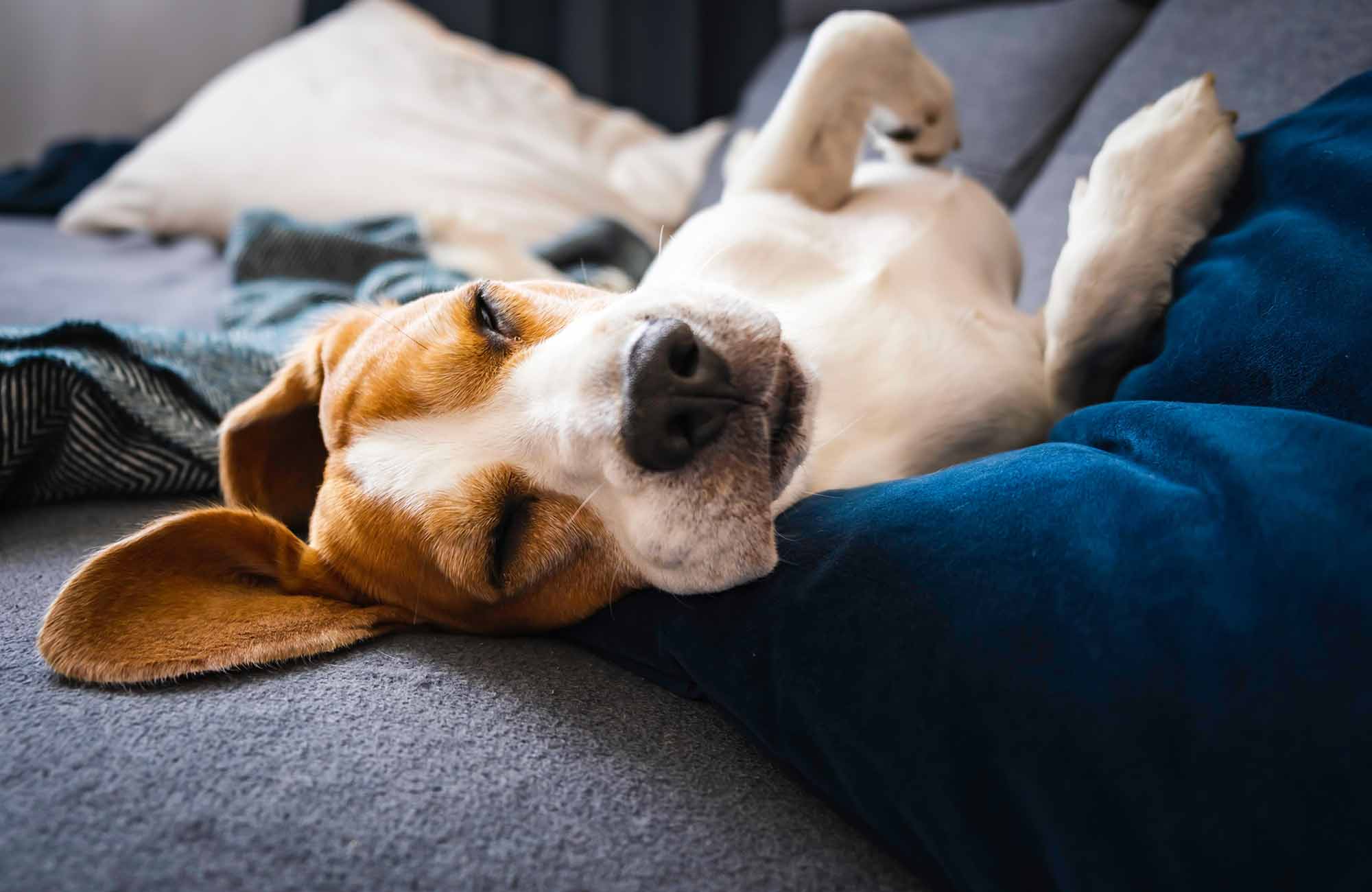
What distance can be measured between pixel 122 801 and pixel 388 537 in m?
0.48

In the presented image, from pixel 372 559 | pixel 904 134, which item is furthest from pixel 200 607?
pixel 904 134

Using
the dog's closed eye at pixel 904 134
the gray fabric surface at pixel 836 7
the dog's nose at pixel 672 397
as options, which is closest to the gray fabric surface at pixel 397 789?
the dog's nose at pixel 672 397

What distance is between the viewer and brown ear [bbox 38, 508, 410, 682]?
103 cm

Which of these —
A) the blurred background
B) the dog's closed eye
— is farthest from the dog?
the blurred background

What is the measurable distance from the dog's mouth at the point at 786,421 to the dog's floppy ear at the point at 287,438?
0.74 m

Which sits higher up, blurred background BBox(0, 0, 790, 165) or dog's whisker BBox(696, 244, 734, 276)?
dog's whisker BBox(696, 244, 734, 276)

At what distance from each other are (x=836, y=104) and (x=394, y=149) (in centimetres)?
215

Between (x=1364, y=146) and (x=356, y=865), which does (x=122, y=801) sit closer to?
(x=356, y=865)

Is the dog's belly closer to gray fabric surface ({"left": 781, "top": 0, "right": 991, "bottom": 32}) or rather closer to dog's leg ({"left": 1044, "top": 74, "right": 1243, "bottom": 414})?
dog's leg ({"left": 1044, "top": 74, "right": 1243, "bottom": 414})

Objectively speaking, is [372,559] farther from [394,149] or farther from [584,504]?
[394,149]

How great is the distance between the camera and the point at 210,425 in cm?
165

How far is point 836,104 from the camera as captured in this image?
1.78 metres

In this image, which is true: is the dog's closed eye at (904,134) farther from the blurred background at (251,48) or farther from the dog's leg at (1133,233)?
the blurred background at (251,48)

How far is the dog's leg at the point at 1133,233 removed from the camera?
1384 millimetres
